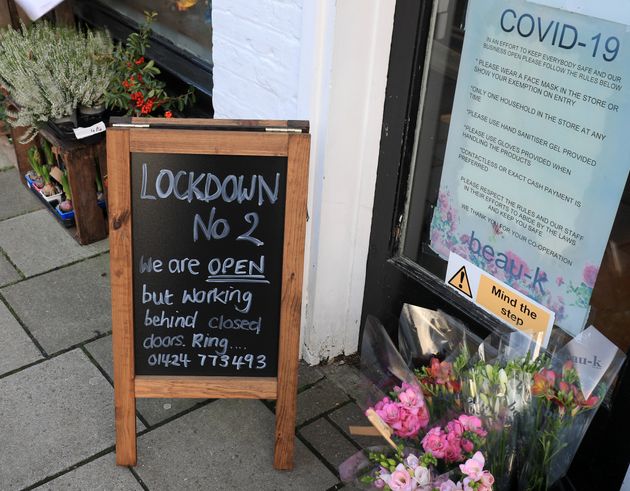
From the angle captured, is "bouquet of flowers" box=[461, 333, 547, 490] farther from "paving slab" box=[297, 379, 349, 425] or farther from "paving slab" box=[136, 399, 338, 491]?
"paving slab" box=[297, 379, 349, 425]

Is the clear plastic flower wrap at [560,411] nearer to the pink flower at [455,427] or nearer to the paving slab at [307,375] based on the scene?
the pink flower at [455,427]

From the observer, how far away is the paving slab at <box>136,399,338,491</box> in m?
2.68

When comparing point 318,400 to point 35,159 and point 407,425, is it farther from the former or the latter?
point 35,159

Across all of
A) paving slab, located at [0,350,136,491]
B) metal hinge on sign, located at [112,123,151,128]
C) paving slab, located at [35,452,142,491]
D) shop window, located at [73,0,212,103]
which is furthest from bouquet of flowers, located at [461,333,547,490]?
shop window, located at [73,0,212,103]

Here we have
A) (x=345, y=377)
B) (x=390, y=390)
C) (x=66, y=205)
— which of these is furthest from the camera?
(x=66, y=205)

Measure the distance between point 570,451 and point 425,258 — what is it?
1.06 metres

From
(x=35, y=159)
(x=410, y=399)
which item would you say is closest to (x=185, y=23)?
(x=35, y=159)

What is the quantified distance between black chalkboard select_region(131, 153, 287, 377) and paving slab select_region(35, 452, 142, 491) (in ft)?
1.33

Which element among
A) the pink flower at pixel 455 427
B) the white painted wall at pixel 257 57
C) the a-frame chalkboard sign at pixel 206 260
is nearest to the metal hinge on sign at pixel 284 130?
the a-frame chalkboard sign at pixel 206 260

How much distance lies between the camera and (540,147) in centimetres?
227

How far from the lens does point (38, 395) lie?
3025mm

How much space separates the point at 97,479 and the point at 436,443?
1434mm

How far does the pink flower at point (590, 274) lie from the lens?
223 cm

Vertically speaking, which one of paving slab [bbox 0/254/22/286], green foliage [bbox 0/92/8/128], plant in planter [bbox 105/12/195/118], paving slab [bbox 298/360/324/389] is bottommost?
paving slab [bbox 0/254/22/286]
